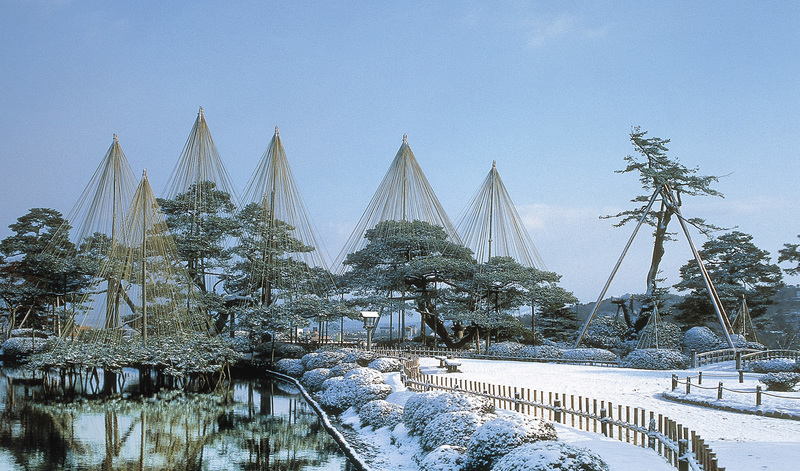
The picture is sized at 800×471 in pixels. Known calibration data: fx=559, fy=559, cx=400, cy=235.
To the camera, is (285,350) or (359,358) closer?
(359,358)

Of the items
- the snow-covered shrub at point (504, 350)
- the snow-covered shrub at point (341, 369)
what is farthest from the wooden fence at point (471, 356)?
the snow-covered shrub at point (341, 369)

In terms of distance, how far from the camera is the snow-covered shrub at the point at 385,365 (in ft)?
69.5

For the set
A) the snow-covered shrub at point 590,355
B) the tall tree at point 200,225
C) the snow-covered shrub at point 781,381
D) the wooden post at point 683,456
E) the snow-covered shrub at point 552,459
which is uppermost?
the tall tree at point 200,225

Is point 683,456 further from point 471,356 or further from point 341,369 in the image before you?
point 471,356

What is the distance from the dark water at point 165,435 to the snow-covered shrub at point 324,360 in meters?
4.40

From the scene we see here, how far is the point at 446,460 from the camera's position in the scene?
845 centimetres

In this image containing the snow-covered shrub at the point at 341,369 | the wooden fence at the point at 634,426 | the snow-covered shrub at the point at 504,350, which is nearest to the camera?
the wooden fence at the point at 634,426

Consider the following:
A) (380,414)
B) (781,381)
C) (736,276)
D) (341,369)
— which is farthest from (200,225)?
(736,276)

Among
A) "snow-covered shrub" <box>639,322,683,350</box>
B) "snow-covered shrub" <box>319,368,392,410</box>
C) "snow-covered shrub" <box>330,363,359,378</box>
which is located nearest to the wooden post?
"snow-covered shrub" <box>319,368,392,410</box>

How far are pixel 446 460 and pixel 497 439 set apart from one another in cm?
86

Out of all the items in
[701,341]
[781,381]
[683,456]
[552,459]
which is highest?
[552,459]

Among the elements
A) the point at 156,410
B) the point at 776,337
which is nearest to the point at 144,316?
the point at 156,410

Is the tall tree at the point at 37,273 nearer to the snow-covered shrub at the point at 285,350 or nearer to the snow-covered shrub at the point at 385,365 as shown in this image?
the snow-covered shrub at the point at 285,350

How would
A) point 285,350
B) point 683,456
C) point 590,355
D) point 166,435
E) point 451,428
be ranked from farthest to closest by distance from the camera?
point 285,350, point 590,355, point 166,435, point 451,428, point 683,456
